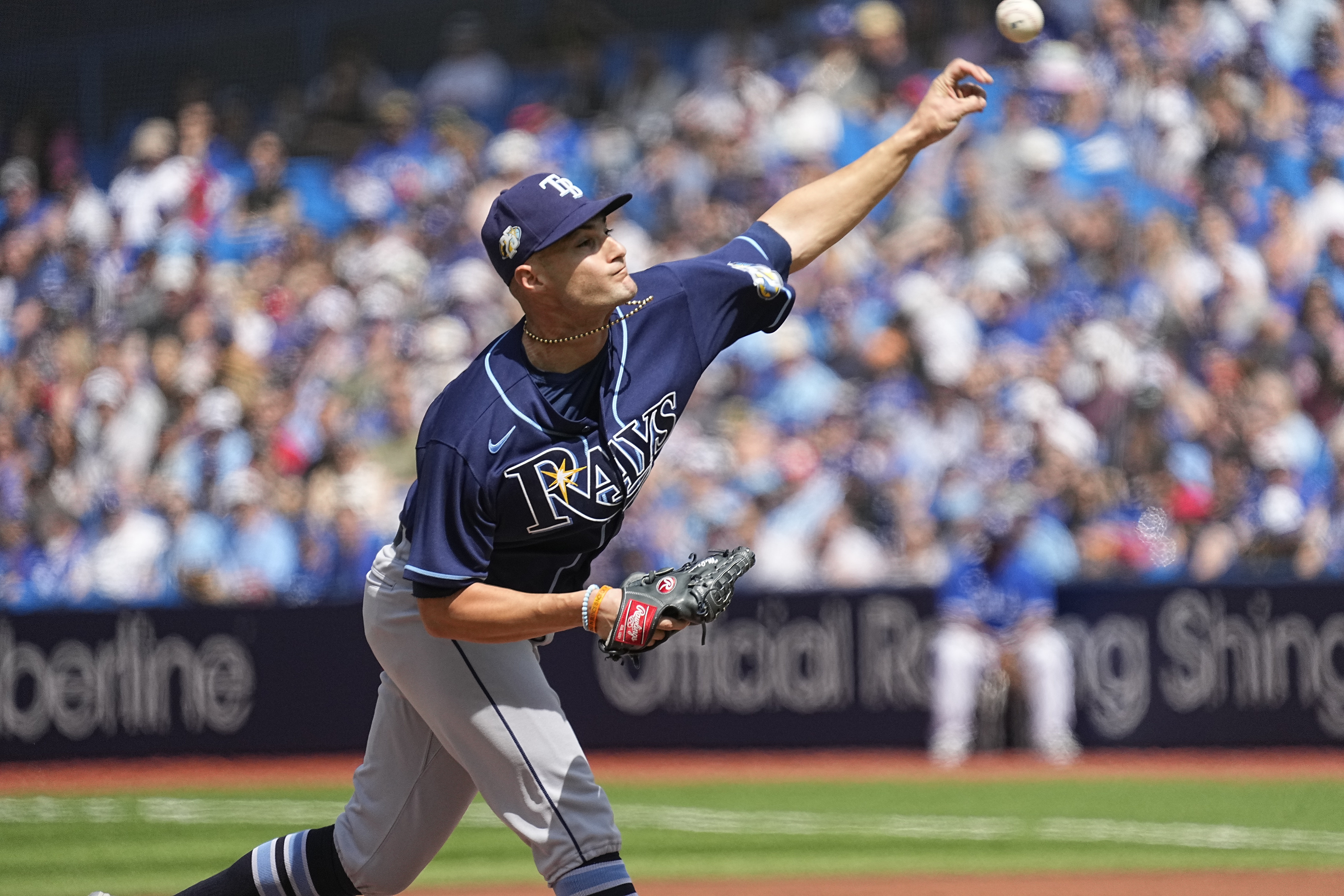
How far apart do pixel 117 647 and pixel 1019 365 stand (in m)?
6.49

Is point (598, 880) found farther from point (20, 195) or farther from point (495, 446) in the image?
point (20, 195)

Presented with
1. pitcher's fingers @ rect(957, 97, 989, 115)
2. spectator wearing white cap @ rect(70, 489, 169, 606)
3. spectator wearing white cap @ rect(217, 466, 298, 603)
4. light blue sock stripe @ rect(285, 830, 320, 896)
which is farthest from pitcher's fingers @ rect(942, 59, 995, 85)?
spectator wearing white cap @ rect(70, 489, 169, 606)

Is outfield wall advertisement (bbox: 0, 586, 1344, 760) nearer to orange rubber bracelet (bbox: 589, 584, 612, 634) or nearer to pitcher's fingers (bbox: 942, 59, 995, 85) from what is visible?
pitcher's fingers (bbox: 942, 59, 995, 85)

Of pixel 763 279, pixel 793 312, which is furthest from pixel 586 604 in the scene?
pixel 793 312

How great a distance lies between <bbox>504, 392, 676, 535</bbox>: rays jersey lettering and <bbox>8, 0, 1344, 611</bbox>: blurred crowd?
279 inches

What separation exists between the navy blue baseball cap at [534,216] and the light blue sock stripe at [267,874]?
1.62 metres

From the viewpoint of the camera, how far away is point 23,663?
1184cm

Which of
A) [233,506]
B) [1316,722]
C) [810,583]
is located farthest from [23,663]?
[1316,722]

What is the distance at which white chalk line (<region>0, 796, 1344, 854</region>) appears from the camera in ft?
25.9

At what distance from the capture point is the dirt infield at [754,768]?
1025cm

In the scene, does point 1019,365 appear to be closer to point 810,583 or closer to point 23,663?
point 810,583

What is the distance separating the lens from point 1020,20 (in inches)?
200

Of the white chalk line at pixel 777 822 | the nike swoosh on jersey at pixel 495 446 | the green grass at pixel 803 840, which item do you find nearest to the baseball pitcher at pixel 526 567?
the nike swoosh on jersey at pixel 495 446

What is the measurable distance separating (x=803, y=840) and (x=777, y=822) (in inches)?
23.1
